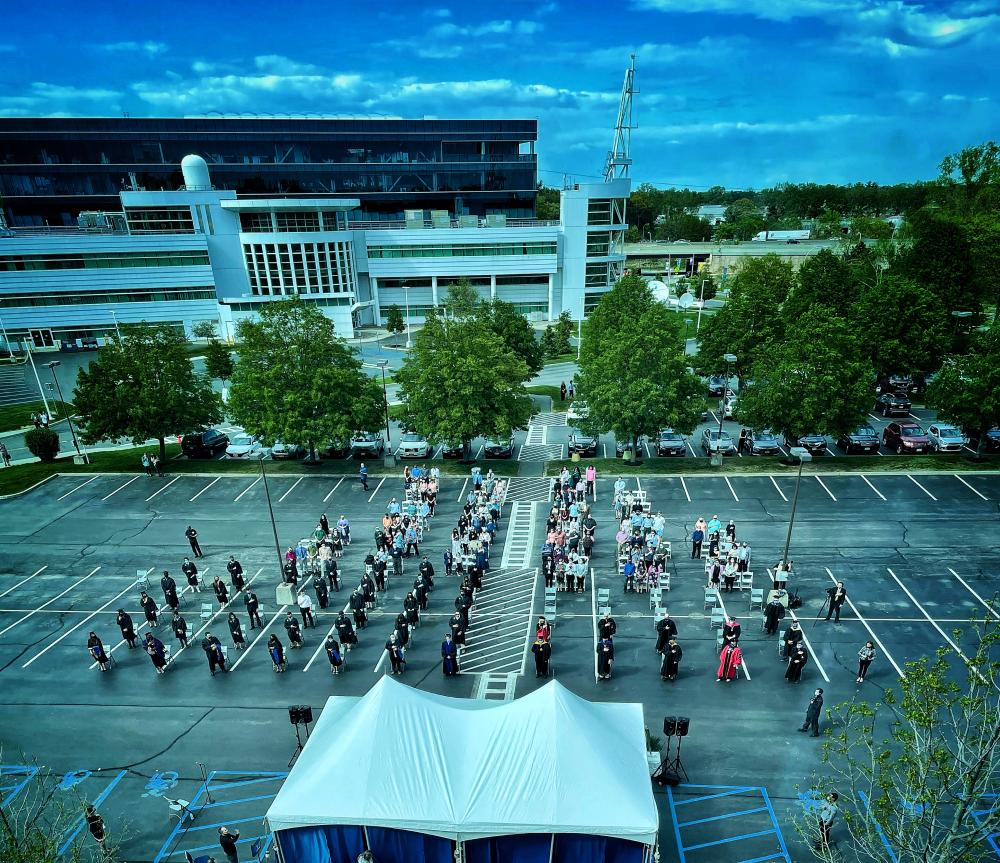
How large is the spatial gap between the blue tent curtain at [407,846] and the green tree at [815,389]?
25.5 m

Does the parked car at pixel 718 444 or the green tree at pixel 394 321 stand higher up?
the green tree at pixel 394 321

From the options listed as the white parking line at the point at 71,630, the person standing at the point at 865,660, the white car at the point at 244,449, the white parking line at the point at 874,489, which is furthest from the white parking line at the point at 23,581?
the white parking line at the point at 874,489

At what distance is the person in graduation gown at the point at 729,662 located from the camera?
16.8 meters

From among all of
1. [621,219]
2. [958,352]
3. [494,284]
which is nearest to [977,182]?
[958,352]

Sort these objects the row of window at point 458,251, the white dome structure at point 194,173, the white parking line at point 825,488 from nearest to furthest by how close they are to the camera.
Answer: the white parking line at point 825,488 → the white dome structure at point 194,173 → the row of window at point 458,251

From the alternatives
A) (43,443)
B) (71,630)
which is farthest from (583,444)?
(43,443)

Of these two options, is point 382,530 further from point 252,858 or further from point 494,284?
point 494,284

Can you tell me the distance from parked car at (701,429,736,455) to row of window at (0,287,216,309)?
190 feet

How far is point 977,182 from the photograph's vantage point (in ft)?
199

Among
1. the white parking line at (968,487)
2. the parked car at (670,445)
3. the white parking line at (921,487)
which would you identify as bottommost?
the white parking line at (921,487)

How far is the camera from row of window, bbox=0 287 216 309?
6444 centimetres

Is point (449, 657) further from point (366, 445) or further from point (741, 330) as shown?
point (741, 330)

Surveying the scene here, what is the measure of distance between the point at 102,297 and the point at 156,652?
203ft

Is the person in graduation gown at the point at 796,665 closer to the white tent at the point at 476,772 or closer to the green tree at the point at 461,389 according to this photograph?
the white tent at the point at 476,772
